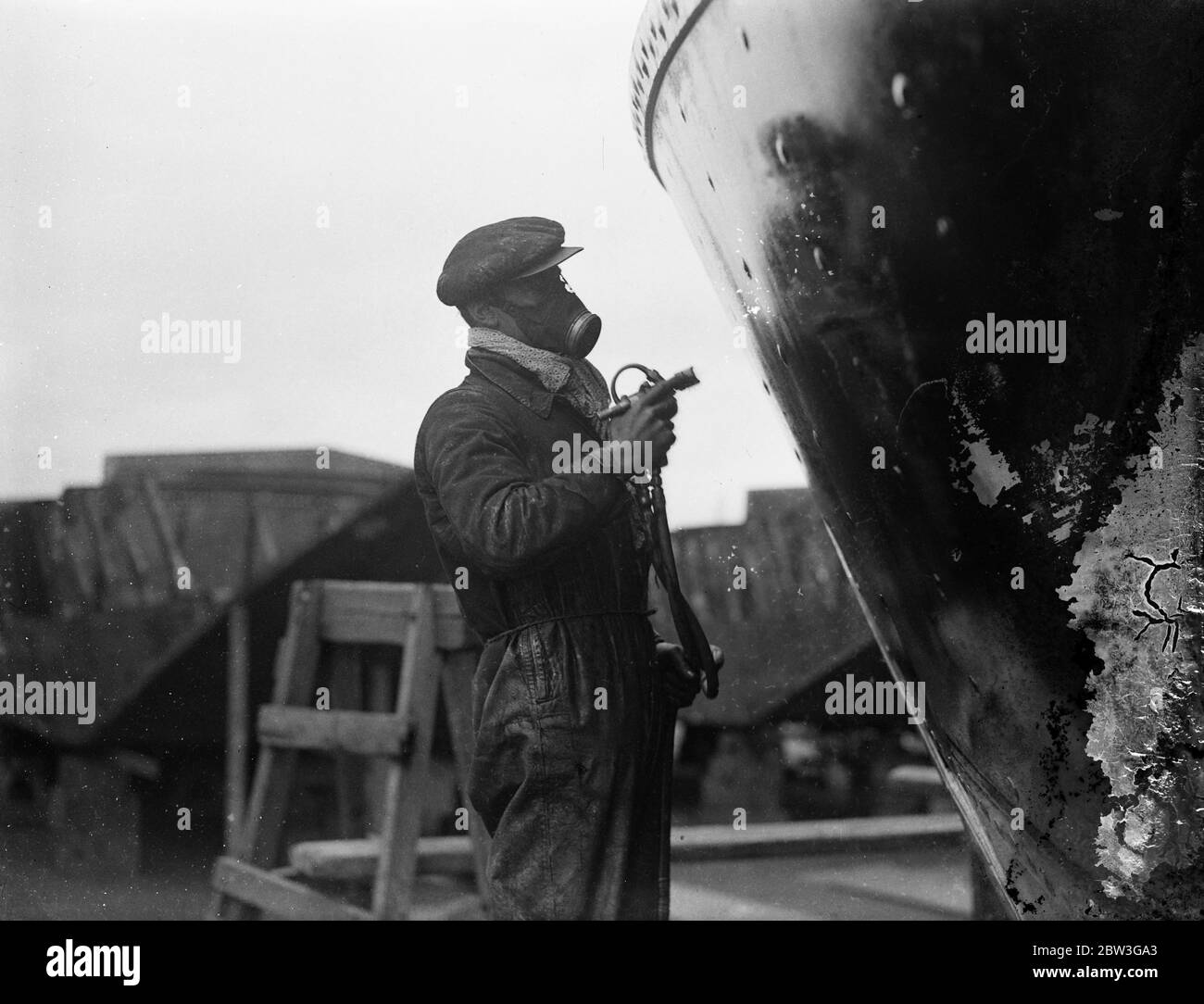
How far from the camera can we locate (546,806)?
7.26 feet

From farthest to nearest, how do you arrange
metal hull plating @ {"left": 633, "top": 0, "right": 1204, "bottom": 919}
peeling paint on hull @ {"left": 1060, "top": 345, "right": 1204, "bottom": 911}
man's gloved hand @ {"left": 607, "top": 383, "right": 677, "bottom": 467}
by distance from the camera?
man's gloved hand @ {"left": 607, "top": 383, "right": 677, "bottom": 467}, peeling paint on hull @ {"left": 1060, "top": 345, "right": 1204, "bottom": 911}, metal hull plating @ {"left": 633, "top": 0, "right": 1204, "bottom": 919}

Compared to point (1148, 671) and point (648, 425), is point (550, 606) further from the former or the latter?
point (1148, 671)

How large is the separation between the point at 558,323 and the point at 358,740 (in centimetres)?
92

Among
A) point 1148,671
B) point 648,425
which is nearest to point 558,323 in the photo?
point 648,425

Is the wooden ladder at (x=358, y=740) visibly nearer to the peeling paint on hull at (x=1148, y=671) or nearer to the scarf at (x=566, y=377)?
the scarf at (x=566, y=377)

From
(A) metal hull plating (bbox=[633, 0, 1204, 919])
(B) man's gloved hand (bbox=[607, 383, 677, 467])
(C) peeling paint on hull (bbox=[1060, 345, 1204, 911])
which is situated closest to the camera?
(A) metal hull plating (bbox=[633, 0, 1204, 919])

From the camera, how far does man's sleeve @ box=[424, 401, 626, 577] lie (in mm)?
2203

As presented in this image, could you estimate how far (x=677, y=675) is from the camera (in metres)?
2.34

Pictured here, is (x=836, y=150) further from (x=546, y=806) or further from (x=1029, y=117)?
(x=546, y=806)

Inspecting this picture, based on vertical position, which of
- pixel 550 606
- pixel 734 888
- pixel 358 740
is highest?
pixel 550 606

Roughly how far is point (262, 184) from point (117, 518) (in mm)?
748

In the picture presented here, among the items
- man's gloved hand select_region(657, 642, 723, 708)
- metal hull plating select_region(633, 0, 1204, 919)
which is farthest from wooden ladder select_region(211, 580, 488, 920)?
metal hull plating select_region(633, 0, 1204, 919)

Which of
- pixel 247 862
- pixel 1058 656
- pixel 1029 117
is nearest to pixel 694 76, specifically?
pixel 1029 117

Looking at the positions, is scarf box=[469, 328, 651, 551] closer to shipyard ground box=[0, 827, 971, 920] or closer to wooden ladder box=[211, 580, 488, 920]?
wooden ladder box=[211, 580, 488, 920]
